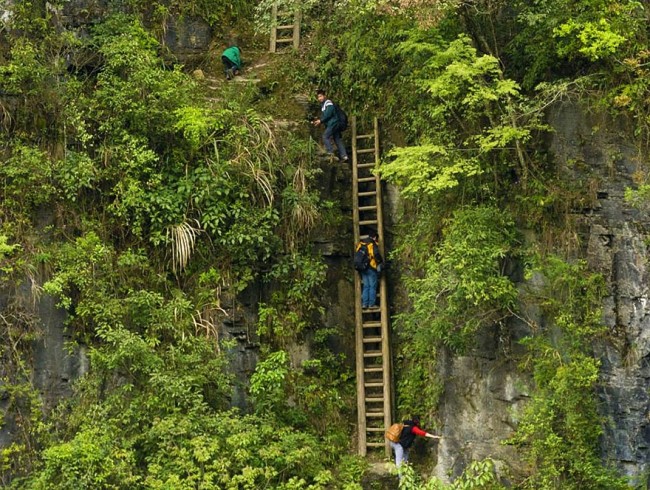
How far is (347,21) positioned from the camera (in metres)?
18.4

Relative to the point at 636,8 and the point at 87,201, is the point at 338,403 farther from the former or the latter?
the point at 636,8

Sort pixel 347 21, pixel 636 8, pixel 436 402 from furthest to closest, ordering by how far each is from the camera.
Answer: pixel 347 21 → pixel 436 402 → pixel 636 8

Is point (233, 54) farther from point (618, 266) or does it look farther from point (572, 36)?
point (618, 266)

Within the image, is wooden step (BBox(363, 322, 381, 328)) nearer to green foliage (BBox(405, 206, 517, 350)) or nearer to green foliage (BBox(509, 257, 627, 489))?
green foliage (BBox(405, 206, 517, 350))

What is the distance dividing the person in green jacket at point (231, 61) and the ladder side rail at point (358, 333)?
8.06 feet

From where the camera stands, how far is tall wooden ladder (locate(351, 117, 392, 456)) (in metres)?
15.8

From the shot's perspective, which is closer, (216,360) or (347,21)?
(216,360)

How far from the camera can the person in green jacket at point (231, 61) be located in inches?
725

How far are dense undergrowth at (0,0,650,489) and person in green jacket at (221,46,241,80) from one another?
45.3 inches

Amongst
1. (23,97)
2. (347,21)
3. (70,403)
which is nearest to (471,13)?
(347,21)

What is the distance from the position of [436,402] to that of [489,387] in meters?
0.91

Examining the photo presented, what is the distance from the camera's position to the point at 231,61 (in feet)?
60.4

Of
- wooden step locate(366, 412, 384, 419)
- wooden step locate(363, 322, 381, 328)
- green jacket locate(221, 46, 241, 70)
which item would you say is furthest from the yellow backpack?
green jacket locate(221, 46, 241, 70)

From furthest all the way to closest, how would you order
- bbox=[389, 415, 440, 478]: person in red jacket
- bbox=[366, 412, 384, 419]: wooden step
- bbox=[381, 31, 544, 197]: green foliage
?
bbox=[366, 412, 384, 419]: wooden step, bbox=[389, 415, 440, 478]: person in red jacket, bbox=[381, 31, 544, 197]: green foliage
